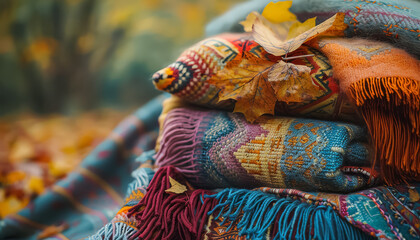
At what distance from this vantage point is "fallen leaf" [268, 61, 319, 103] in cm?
53

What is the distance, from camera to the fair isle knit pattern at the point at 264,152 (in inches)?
20.3

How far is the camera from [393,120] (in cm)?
50

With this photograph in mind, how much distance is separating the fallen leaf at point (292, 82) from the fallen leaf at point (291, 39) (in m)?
0.03

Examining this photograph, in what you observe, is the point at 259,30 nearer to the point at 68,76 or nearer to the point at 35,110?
the point at 68,76

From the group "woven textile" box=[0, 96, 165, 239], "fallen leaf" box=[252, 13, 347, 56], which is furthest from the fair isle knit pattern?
"woven textile" box=[0, 96, 165, 239]

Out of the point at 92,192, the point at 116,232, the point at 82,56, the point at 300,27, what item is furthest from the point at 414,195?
the point at 82,56

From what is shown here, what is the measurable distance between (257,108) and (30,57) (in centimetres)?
185

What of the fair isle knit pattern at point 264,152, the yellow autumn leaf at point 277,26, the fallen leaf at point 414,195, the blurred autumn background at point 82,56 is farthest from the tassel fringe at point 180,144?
the blurred autumn background at point 82,56

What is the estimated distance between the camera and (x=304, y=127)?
555mm

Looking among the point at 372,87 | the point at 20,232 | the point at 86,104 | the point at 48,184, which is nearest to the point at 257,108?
the point at 372,87

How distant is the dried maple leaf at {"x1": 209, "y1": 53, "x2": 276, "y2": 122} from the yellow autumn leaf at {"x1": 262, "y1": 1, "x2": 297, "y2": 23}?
0.09 m

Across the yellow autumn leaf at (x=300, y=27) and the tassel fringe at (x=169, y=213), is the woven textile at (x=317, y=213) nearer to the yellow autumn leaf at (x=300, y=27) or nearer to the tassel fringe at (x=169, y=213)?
the tassel fringe at (x=169, y=213)

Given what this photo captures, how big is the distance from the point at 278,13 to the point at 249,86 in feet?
0.49

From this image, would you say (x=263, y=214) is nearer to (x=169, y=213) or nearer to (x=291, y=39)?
(x=169, y=213)
